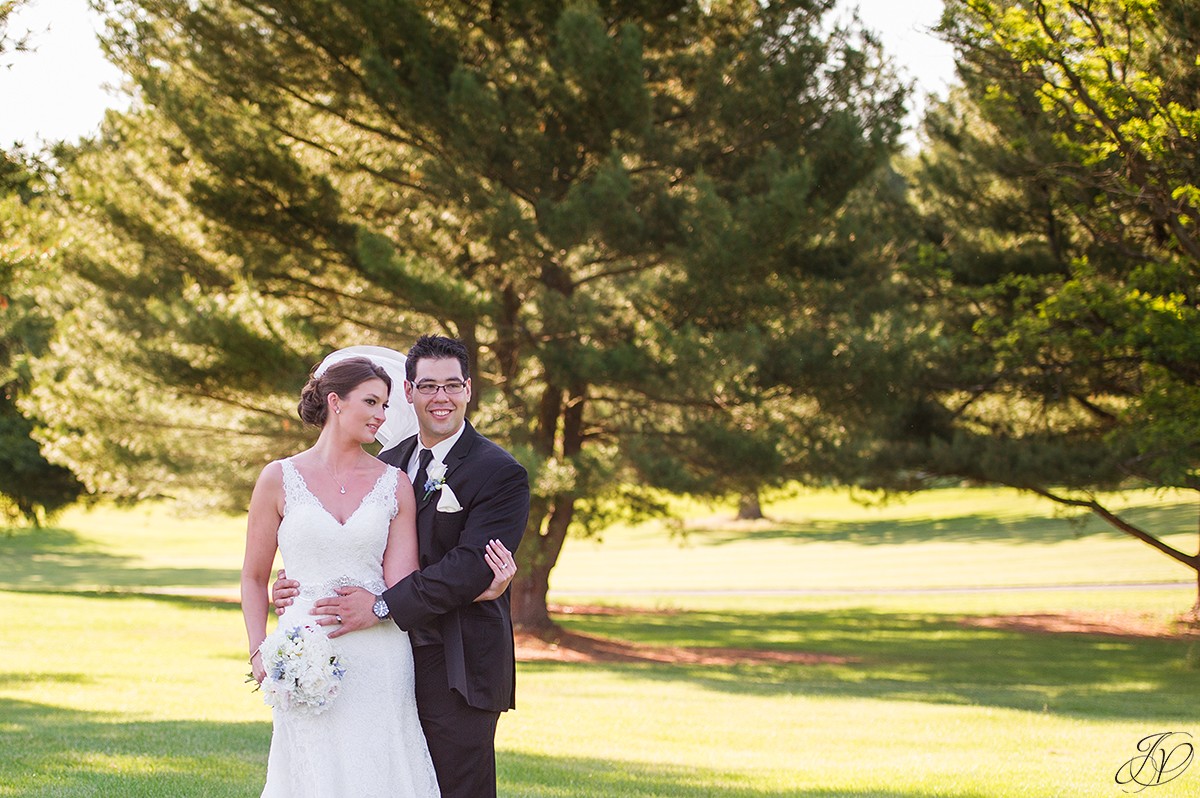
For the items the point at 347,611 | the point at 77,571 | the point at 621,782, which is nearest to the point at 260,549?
the point at 347,611

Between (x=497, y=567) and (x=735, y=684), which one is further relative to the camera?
(x=735, y=684)

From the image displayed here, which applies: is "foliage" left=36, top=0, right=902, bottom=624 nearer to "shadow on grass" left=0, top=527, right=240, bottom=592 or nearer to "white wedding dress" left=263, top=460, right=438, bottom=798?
"white wedding dress" left=263, top=460, right=438, bottom=798

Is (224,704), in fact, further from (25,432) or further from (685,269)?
(25,432)

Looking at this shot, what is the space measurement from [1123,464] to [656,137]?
26.9ft

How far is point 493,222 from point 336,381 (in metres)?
10.9

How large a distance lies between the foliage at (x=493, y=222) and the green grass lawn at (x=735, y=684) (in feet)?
9.62

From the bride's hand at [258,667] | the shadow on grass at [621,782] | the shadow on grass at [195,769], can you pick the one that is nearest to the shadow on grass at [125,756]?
the shadow on grass at [195,769]

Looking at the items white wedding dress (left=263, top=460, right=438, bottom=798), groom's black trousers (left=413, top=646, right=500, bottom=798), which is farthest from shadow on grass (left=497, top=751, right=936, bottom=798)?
white wedding dress (left=263, top=460, right=438, bottom=798)

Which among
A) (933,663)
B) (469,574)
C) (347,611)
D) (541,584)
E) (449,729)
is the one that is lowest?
(933,663)

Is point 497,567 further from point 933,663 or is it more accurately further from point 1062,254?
point 1062,254

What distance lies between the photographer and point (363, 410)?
13.5ft

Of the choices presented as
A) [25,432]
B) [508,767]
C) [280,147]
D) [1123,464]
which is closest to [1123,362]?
[1123,464]

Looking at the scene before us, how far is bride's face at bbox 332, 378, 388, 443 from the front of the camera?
412 cm

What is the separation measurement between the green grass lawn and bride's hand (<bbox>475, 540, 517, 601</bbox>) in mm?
3229
